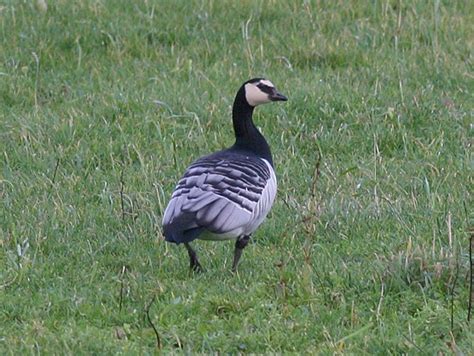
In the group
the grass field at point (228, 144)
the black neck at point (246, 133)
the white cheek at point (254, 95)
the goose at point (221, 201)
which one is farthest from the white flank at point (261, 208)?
the white cheek at point (254, 95)

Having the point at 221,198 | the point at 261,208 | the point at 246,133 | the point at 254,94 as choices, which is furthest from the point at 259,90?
the point at 221,198

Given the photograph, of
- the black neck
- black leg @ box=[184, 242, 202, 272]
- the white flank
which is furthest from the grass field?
the black neck

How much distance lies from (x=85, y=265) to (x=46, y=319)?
896mm

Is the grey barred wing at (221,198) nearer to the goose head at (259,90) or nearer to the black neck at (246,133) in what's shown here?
the black neck at (246,133)

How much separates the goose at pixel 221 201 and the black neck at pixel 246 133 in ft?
0.76

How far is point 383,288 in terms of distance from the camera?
257 inches

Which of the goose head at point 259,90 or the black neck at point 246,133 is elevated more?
the goose head at point 259,90

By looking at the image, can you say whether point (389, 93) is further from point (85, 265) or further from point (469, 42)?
point (85, 265)

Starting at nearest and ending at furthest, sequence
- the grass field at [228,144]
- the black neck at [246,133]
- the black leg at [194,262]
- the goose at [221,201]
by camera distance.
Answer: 1. the grass field at [228,144]
2. the goose at [221,201]
3. the black leg at [194,262]
4. the black neck at [246,133]

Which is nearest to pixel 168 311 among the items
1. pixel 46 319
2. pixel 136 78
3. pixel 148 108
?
pixel 46 319

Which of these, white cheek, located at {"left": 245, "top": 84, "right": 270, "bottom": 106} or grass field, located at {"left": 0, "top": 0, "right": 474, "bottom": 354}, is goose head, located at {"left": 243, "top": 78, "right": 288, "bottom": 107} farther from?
grass field, located at {"left": 0, "top": 0, "right": 474, "bottom": 354}

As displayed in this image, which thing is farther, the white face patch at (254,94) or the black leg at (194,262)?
the white face patch at (254,94)

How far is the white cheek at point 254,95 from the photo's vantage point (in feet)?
26.2

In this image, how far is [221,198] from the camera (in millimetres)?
6895
